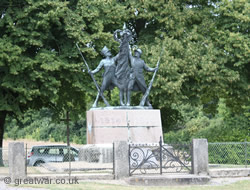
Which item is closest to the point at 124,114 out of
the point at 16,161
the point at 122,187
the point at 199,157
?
the point at 199,157

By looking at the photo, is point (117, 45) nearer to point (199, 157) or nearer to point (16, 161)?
point (199, 157)

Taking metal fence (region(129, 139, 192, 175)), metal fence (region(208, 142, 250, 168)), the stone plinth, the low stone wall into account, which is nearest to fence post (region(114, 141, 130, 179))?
metal fence (region(129, 139, 192, 175))

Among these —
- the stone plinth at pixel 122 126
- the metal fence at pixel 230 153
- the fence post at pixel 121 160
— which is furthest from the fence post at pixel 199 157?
the metal fence at pixel 230 153

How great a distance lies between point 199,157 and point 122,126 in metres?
3.29

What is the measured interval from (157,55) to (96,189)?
1273cm

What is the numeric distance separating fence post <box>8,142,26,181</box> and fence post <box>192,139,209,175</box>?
504 cm

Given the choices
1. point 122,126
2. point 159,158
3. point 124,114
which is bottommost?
point 159,158

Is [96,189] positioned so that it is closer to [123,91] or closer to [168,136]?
[123,91]

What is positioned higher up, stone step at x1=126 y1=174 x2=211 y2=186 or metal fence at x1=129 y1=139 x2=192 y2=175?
metal fence at x1=129 y1=139 x2=192 y2=175

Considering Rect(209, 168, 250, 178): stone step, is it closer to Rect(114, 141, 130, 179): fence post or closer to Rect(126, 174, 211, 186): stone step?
Rect(126, 174, 211, 186): stone step

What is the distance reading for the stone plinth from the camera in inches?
656

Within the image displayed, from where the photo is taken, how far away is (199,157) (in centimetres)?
1466

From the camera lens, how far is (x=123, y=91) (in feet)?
58.1

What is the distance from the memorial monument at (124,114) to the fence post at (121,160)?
2519 mm
